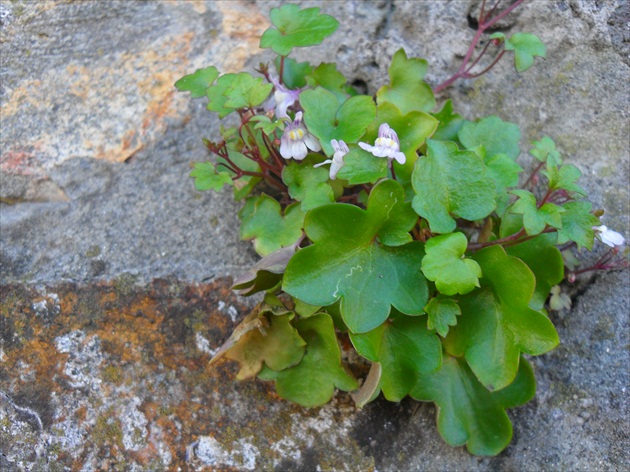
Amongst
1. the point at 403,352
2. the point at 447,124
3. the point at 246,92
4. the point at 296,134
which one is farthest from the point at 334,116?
the point at 403,352

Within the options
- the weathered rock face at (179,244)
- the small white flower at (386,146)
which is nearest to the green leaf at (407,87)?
the weathered rock face at (179,244)

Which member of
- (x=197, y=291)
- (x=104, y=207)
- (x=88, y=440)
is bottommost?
(x=88, y=440)

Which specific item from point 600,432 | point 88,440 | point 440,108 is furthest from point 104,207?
point 600,432

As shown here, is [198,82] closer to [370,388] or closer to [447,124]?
[447,124]

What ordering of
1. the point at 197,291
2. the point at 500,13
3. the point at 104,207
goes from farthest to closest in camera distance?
the point at 500,13 → the point at 104,207 → the point at 197,291

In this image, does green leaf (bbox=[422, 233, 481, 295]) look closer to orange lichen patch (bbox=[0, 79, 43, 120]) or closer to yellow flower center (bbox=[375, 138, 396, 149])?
yellow flower center (bbox=[375, 138, 396, 149])

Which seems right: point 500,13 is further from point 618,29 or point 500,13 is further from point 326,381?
point 326,381

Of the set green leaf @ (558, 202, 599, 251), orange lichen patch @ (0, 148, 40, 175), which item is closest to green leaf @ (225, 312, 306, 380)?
green leaf @ (558, 202, 599, 251)
